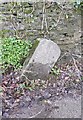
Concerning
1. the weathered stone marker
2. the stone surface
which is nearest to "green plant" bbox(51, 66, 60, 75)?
the weathered stone marker

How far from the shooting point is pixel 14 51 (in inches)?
178

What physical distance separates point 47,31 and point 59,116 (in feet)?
6.09

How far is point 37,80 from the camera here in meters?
4.15

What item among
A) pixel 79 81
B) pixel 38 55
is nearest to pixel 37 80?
pixel 38 55

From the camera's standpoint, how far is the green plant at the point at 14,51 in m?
4.43

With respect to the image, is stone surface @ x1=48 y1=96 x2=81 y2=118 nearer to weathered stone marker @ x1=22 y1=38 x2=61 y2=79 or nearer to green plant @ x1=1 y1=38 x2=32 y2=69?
weathered stone marker @ x1=22 y1=38 x2=61 y2=79

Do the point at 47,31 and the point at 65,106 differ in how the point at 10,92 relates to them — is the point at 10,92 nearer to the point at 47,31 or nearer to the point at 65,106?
the point at 65,106

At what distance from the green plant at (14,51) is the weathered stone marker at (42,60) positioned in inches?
12.5

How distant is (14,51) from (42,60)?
0.59m

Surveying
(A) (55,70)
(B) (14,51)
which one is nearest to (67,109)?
(A) (55,70)

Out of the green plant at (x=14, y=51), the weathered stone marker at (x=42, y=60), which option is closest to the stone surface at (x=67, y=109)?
the weathered stone marker at (x=42, y=60)

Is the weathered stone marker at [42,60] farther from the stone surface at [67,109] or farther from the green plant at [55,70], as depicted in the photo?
the stone surface at [67,109]

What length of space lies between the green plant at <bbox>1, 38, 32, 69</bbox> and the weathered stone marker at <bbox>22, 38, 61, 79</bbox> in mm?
318

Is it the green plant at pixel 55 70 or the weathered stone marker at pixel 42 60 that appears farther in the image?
the green plant at pixel 55 70
